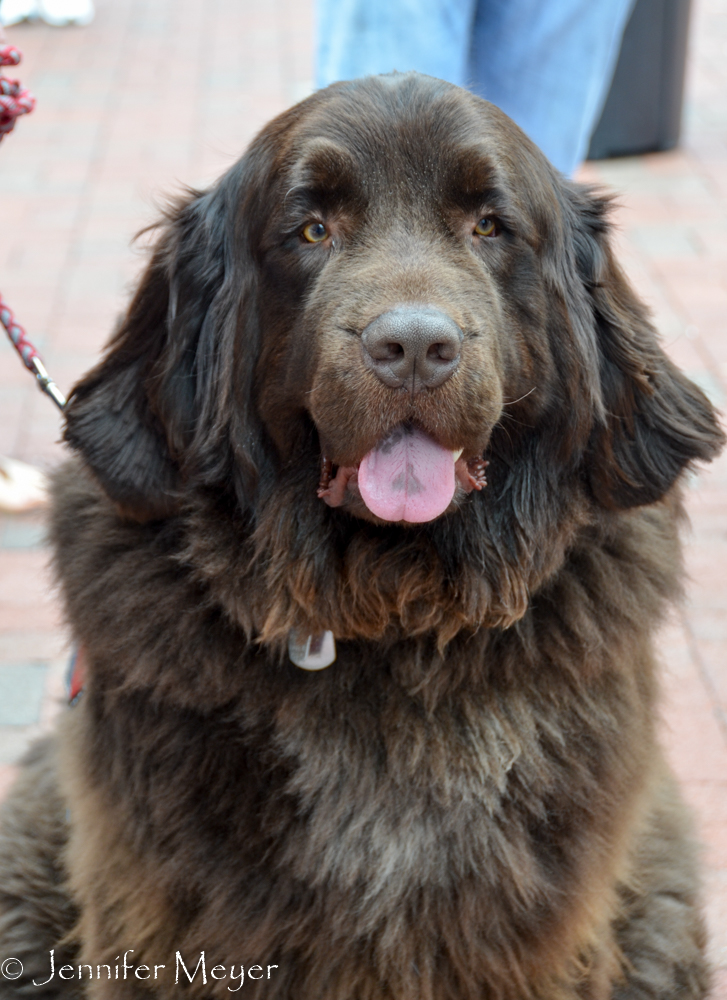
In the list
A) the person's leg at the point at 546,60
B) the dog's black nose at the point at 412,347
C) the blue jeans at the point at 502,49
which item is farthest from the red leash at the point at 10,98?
the person's leg at the point at 546,60

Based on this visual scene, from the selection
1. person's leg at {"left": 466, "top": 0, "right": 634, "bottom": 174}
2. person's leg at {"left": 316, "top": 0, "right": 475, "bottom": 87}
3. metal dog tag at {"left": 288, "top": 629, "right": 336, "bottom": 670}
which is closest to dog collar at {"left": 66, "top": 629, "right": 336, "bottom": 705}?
metal dog tag at {"left": 288, "top": 629, "right": 336, "bottom": 670}

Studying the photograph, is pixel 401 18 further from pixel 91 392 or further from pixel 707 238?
pixel 707 238

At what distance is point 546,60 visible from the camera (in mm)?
3336

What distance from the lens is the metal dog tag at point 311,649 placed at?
2.24 metres

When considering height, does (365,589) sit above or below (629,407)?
below

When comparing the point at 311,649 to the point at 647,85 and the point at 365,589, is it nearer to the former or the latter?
the point at 365,589

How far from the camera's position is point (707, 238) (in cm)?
632

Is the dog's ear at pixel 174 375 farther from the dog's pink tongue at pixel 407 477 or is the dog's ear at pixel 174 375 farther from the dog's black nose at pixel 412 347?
the dog's black nose at pixel 412 347

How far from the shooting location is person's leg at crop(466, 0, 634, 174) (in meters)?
3.29

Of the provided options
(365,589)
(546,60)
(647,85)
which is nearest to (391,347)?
(365,589)

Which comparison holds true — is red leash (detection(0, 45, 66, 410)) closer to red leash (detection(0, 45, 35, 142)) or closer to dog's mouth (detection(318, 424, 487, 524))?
red leash (detection(0, 45, 35, 142))

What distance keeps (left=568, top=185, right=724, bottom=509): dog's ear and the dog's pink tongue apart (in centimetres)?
40

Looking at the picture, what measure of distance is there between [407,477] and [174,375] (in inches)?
21.3

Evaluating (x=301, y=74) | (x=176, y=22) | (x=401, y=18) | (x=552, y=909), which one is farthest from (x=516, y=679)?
(x=176, y=22)
